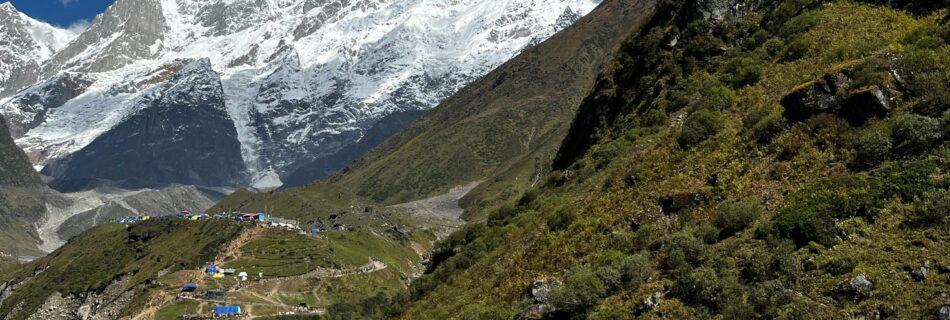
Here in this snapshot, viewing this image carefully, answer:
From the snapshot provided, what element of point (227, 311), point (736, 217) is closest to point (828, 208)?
point (736, 217)

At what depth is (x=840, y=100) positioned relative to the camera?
30844 mm

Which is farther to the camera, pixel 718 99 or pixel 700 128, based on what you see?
pixel 718 99

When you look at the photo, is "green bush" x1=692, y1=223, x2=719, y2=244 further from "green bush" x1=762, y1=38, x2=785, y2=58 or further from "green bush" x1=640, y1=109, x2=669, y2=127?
"green bush" x1=640, y1=109, x2=669, y2=127

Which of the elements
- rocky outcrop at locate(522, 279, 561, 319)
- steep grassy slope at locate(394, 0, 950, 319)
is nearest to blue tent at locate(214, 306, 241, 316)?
steep grassy slope at locate(394, 0, 950, 319)

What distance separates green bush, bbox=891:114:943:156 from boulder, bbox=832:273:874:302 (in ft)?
22.4

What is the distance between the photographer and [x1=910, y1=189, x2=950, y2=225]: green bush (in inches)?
925

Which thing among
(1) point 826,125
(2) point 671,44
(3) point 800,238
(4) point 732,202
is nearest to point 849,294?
(3) point 800,238

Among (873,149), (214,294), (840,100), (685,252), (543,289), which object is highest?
(840,100)

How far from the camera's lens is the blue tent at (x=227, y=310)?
168 m

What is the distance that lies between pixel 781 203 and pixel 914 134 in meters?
4.74

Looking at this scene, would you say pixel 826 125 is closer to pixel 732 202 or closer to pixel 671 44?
pixel 732 202

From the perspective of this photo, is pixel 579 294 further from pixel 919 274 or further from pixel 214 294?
pixel 214 294

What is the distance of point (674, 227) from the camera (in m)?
32.0

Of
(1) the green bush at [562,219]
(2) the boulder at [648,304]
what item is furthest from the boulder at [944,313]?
(1) the green bush at [562,219]
